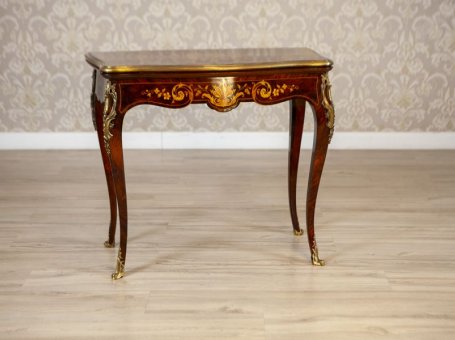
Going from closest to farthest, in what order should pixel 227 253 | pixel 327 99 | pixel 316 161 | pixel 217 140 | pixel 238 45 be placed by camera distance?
pixel 327 99 → pixel 316 161 → pixel 227 253 → pixel 238 45 → pixel 217 140

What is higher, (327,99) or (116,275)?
(327,99)

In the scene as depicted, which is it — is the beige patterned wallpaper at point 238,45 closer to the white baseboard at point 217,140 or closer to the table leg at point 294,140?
the white baseboard at point 217,140

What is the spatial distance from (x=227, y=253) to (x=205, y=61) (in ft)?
2.50

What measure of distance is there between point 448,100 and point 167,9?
176cm

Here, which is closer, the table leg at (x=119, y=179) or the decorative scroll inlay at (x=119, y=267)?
the table leg at (x=119, y=179)

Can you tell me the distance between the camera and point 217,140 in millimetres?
3629

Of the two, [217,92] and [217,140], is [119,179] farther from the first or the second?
[217,140]

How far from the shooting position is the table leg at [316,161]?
196cm

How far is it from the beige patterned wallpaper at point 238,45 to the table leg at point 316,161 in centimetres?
154

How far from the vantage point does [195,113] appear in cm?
358

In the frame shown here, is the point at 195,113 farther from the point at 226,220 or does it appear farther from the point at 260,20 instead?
the point at 226,220

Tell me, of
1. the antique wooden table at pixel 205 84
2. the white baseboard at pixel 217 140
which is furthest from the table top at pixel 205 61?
the white baseboard at pixel 217 140

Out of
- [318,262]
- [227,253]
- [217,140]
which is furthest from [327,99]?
[217,140]

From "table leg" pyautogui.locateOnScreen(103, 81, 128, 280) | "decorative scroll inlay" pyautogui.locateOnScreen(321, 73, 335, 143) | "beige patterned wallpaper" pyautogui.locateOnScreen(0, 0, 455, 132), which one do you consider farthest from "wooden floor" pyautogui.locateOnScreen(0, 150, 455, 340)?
"decorative scroll inlay" pyautogui.locateOnScreen(321, 73, 335, 143)
